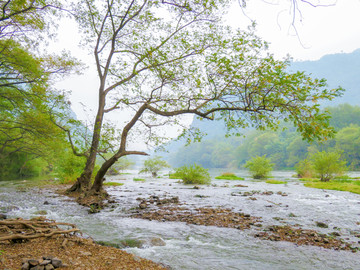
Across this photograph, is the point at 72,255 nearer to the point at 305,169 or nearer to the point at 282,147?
the point at 305,169

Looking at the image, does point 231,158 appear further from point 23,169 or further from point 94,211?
point 94,211

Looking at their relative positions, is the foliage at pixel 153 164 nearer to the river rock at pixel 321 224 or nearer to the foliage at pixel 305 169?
the foliage at pixel 305 169

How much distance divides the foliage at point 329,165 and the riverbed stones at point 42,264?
1047 inches

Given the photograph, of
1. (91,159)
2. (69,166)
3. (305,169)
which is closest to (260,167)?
(305,169)

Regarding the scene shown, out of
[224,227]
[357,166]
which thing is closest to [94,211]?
[224,227]

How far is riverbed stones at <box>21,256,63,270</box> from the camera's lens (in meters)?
3.43

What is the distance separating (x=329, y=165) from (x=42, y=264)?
27478 millimetres

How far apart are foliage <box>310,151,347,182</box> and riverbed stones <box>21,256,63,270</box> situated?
26.6 metres

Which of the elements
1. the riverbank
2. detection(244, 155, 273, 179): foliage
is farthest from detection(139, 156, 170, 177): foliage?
the riverbank

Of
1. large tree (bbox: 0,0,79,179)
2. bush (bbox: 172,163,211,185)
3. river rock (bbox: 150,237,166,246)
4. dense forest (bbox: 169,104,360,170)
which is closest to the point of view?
river rock (bbox: 150,237,166,246)

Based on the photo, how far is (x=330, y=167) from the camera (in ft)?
80.2

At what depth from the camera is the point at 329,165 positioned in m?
24.5

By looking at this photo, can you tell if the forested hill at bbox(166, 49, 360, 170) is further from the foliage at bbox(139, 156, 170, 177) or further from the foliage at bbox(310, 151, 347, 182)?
the foliage at bbox(310, 151, 347, 182)

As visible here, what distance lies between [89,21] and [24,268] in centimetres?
1567
